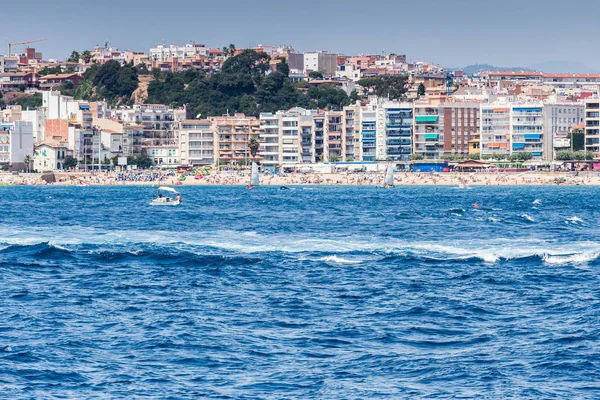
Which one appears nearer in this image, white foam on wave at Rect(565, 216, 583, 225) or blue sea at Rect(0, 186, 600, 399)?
blue sea at Rect(0, 186, 600, 399)

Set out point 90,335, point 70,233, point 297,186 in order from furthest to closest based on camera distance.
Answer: point 297,186
point 70,233
point 90,335

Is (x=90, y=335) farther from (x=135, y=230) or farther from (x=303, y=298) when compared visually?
(x=135, y=230)

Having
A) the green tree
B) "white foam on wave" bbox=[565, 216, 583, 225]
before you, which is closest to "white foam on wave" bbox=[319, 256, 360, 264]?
"white foam on wave" bbox=[565, 216, 583, 225]

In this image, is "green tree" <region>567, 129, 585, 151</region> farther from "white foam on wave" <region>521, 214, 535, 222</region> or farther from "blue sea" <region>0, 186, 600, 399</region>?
"blue sea" <region>0, 186, 600, 399</region>

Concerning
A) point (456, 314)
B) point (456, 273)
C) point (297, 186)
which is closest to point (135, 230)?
point (456, 273)

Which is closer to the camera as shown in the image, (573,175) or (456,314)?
(456,314)

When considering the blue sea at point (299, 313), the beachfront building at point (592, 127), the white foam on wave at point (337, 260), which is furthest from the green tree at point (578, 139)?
the white foam on wave at point (337, 260)

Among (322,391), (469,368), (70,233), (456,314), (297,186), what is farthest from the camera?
(297,186)
